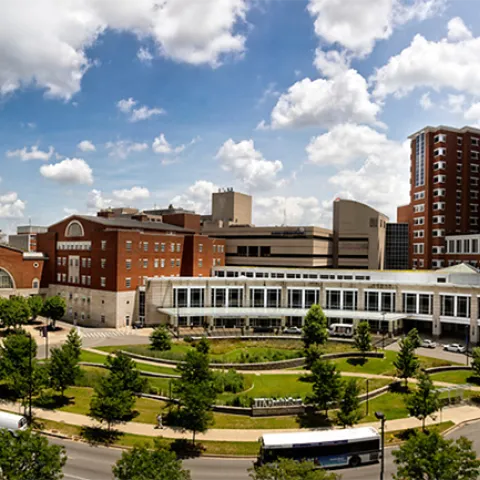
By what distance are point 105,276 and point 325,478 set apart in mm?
64082

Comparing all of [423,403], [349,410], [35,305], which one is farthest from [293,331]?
[35,305]

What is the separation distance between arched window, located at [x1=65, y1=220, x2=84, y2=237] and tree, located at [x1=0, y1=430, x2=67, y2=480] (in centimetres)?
6639

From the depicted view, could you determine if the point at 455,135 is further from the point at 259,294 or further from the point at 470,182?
the point at 259,294

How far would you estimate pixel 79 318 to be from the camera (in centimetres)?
8319

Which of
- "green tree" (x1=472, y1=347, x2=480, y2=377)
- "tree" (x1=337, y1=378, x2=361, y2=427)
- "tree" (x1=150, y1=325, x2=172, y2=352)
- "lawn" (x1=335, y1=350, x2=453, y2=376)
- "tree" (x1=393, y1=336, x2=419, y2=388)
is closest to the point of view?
"tree" (x1=337, y1=378, x2=361, y2=427)

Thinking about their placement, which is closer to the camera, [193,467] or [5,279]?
[193,467]

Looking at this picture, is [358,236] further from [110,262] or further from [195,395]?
[195,395]

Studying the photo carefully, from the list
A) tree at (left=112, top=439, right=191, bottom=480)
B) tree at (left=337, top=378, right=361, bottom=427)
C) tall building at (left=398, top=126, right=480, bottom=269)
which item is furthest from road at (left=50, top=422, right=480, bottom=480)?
tall building at (left=398, top=126, right=480, bottom=269)

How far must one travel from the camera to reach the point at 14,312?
218 feet

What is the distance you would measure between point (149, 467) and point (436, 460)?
1609 cm

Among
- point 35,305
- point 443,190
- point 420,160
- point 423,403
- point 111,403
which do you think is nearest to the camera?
point 111,403

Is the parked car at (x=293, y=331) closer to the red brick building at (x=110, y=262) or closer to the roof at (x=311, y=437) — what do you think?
the red brick building at (x=110, y=262)

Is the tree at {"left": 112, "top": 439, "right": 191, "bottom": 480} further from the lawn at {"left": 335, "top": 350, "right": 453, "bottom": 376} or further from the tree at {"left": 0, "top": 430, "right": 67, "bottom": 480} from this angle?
the lawn at {"left": 335, "top": 350, "right": 453, "bottom": 376}

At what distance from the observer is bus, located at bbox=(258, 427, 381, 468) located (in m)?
30.1
